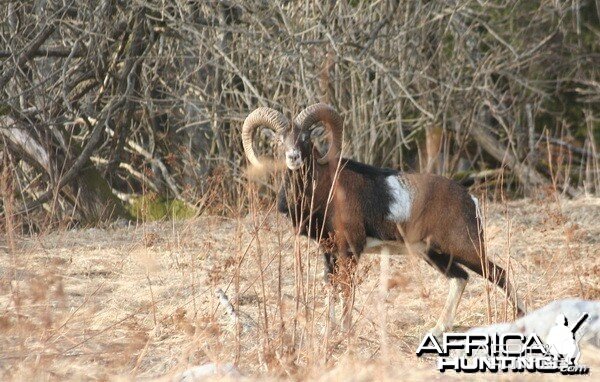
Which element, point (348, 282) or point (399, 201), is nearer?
point (348, 282)

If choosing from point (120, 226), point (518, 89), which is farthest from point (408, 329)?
point (518, 89)

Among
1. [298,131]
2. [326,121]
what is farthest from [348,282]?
[326,121]

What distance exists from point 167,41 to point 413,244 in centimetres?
652

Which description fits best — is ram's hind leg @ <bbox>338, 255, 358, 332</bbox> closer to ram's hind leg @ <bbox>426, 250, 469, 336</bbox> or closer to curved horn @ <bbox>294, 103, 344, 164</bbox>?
ram's hind leg @ <bbox>426, 250, 469, 336</bbox>

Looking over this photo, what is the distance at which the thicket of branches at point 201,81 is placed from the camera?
13.2 metres

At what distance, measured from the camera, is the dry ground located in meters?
6.06

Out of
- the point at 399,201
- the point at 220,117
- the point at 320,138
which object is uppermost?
the point at 220,117

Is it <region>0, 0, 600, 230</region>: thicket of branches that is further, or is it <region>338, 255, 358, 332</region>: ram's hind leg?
<region>0, 0, 600, 230</region>: thicket of branches

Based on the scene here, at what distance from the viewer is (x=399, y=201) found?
9422mm

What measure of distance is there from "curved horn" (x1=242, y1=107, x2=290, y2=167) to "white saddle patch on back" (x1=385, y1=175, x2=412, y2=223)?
3.43ft
